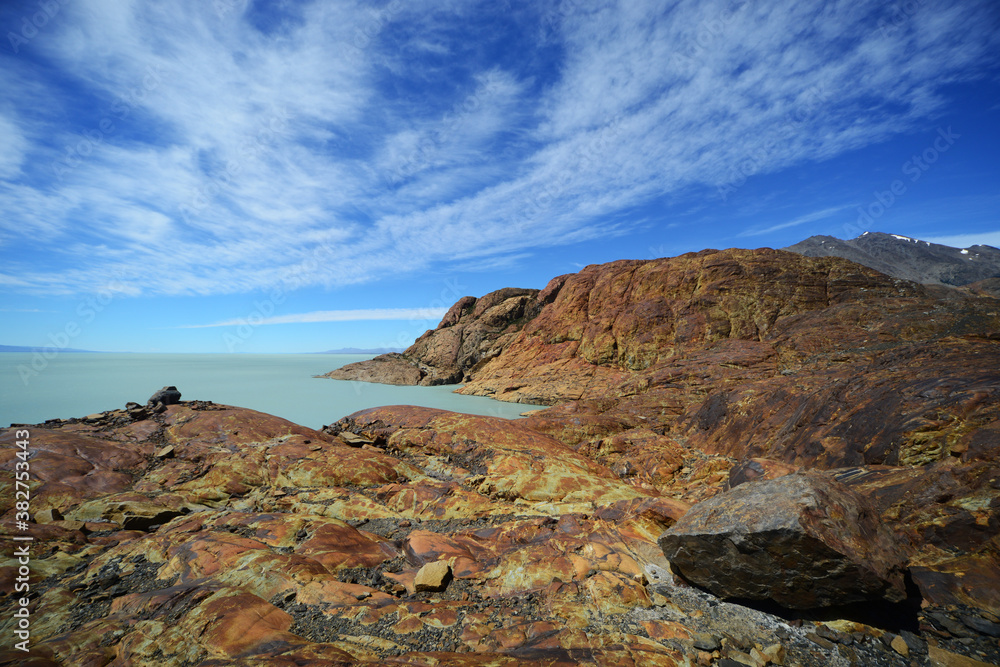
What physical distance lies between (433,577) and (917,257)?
740 ft

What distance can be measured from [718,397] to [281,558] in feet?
42.0

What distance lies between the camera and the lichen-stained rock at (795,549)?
4059mm

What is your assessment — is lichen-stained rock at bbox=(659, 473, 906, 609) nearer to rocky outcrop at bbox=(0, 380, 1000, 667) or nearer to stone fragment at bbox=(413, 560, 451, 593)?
rocky outcrop at bbox=(0, 380, 1000, 667)

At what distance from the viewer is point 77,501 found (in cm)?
773

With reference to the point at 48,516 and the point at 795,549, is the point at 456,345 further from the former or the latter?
the point at 795,549

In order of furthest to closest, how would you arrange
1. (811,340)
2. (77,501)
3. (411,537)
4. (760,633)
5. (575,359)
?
(575,359) → (811,340) → (77,501) → (411,537) → (760,633)

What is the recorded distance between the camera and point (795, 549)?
163 inches

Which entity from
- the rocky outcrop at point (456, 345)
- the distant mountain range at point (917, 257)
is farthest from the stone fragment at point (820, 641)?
the distant mountain range at point (917, 257)

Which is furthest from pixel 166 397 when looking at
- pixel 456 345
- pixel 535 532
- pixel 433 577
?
pixel 456 345

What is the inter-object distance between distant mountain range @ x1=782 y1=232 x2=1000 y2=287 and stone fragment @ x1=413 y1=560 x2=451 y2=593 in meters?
173

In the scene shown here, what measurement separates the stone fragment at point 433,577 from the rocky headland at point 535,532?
0.09 ft

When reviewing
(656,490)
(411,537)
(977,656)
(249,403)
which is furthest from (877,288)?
(249,403)

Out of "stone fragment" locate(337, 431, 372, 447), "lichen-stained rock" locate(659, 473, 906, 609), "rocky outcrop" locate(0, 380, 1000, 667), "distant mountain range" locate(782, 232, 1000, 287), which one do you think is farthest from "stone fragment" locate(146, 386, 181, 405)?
"distant mountain range" locate(782, 232, 1000, 287)

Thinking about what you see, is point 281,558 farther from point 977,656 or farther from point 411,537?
point 977,656
